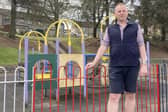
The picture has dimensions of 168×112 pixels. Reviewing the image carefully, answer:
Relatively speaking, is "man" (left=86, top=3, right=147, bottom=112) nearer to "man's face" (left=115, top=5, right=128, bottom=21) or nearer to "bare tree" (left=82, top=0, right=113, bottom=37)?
"man's face" (left=115, top=5, right=128, bottom=21)

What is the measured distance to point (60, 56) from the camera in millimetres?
8320

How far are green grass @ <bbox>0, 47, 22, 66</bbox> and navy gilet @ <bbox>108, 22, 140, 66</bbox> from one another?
1612cm

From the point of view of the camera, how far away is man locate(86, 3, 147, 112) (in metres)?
3.89

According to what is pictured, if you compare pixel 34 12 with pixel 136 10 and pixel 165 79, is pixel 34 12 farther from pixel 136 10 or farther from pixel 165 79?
pixel 165 79

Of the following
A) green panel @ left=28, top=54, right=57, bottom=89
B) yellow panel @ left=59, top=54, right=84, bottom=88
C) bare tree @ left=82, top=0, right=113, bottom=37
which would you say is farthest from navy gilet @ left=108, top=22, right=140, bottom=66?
bare tree @ left=82, top=0, right=113, bottom=37

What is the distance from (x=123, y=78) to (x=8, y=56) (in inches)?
734

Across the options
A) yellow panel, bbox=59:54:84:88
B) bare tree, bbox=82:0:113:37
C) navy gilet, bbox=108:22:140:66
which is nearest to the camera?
navy gilet, bbox=108:22:140:66

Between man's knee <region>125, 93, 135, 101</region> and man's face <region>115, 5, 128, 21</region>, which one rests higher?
man's face <region>115, 5, 128, 21</region>

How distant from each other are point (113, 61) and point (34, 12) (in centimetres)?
2600

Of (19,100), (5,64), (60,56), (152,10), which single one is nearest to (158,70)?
(60,56)

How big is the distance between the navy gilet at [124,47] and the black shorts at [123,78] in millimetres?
73

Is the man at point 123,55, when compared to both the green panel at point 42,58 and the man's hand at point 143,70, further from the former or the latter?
the green panel at point 42,58

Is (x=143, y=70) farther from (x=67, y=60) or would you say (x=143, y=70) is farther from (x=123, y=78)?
(x=67, y=60)

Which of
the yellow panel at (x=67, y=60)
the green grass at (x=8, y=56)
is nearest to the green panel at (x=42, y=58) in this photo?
the yellow panel at (x=67, y=60)
